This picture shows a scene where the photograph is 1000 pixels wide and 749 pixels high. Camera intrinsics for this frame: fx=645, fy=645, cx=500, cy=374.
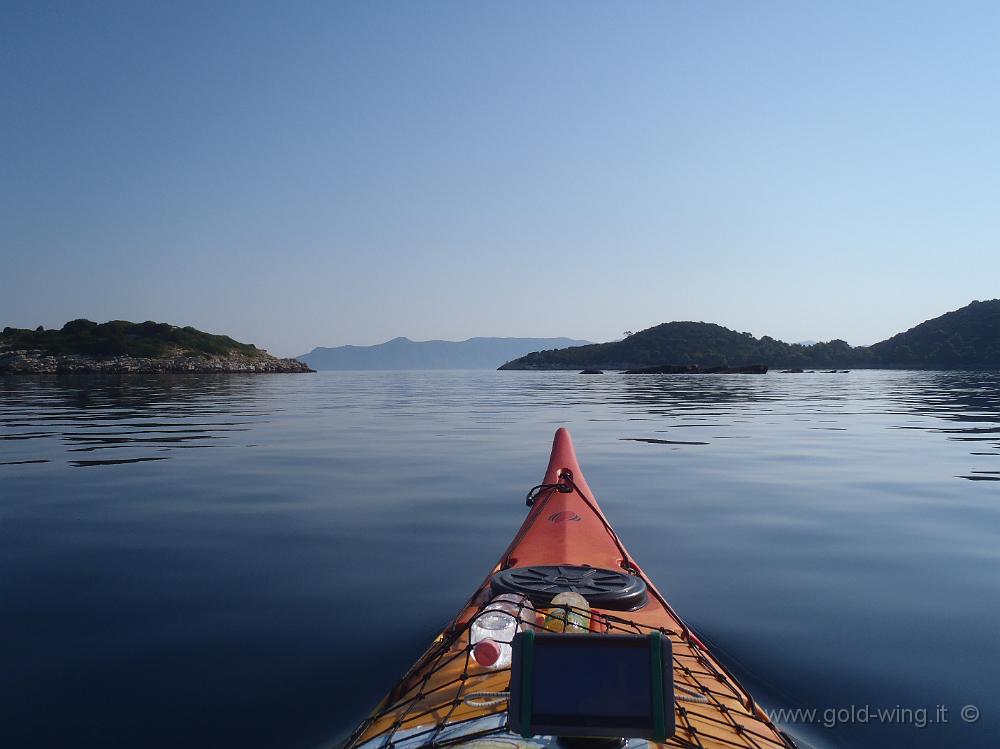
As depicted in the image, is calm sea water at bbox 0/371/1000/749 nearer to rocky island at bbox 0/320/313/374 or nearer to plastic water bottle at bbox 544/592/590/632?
plastic water bottle at bbox 544/592/590/632

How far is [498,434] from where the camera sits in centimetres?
1747

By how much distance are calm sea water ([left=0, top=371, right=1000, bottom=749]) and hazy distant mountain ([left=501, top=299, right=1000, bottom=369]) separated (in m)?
133

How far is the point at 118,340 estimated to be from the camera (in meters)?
109

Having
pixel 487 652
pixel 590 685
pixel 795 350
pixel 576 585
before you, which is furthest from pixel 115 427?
pixel 795 350

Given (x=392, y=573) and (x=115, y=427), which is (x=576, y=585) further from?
(x=115, y=427)

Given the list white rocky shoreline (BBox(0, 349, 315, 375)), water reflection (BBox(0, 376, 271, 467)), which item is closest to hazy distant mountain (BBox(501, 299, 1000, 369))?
white rocky shoreline (BBox(0, 349, 315, 375))

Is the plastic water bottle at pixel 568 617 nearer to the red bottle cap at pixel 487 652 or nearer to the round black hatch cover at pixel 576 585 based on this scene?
the round black hatch cover at pixel 576 585

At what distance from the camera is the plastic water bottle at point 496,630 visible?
2943 millimetres

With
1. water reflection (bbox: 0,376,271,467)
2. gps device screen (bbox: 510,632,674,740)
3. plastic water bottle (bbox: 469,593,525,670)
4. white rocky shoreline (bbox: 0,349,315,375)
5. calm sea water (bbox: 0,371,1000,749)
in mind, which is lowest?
calm sea water (bbox: 0,371,1000,749)

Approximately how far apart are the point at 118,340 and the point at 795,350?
495 ft

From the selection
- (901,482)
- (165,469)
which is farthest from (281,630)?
(901,482)

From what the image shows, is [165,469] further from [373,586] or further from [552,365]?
[552,365]

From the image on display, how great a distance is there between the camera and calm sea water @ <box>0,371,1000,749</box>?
3.70 meters

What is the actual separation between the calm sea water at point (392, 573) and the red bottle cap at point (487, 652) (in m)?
1.07
